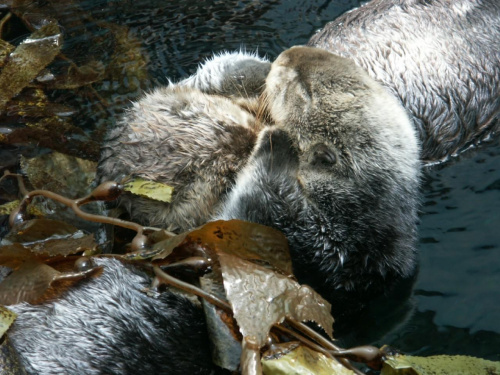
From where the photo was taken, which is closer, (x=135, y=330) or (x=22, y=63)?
(x=135, y=330)

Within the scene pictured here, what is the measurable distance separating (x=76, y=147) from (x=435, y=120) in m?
1.80

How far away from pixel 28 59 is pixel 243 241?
1.92 meters

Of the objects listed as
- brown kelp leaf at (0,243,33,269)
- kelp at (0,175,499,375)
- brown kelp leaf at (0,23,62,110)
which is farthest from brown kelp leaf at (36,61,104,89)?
brown kelp leaf at (0,243,33,269)

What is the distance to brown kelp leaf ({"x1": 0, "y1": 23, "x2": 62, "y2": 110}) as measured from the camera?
339cm

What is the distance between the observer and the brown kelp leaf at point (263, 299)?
6.36 feet

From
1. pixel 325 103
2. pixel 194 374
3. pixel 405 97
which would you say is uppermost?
pixel 325 103

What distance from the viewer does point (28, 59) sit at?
3537 mm

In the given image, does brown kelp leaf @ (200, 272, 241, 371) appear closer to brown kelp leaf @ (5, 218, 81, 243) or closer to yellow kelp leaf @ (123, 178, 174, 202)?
yellow kelp leaf @ (123, 178, 174, 202)

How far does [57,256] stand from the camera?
2236 mm

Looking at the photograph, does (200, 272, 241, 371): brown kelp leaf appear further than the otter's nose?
No

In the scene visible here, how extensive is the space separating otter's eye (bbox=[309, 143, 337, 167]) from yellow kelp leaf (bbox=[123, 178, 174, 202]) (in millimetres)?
539

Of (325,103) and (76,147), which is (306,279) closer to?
(325,103)

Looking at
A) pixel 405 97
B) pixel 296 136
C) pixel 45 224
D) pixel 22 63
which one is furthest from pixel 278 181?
pixel 22 63

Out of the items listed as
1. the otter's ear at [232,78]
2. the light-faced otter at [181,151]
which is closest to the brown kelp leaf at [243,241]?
the light-faced otter at [181,151]
